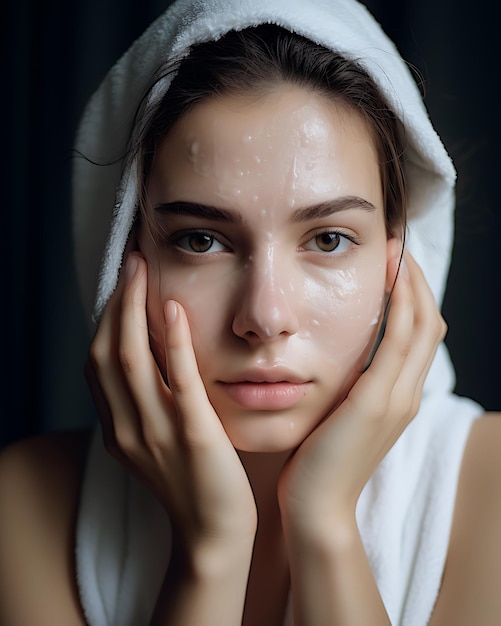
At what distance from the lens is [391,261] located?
1.11 meters

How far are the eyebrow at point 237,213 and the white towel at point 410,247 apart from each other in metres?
0.09

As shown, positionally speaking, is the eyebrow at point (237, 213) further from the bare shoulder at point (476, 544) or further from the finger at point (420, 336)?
the bare shoulder at point (476, 544)

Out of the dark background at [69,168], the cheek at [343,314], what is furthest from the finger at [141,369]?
the dark background at [69,168]

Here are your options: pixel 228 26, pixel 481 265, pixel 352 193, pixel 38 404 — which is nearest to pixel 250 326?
pixel 352 193

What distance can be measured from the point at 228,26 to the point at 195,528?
66 cm

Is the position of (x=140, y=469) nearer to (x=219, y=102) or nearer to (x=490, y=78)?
(x=219, y=102)

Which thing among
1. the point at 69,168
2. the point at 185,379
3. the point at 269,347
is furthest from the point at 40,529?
the point at 69,168

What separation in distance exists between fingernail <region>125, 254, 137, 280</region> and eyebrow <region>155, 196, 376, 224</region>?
3.7 inches

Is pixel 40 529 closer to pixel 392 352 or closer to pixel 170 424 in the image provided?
pixel 170 424

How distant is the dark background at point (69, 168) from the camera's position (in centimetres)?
163

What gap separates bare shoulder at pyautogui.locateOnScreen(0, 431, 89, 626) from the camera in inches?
44.0

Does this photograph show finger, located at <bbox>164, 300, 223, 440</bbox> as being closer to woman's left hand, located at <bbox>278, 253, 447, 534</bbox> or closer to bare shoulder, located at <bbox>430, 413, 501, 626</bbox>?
woman's left hand, located at <bbox>278, 253, 447, 534</bbox>

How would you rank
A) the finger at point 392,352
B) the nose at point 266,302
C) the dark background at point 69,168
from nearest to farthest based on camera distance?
the nose at point 266,302 → the finger at point 392,352 → the dark background at point 69,168

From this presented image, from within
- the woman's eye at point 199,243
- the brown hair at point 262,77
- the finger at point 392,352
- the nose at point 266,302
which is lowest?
the finger at point 392,352
